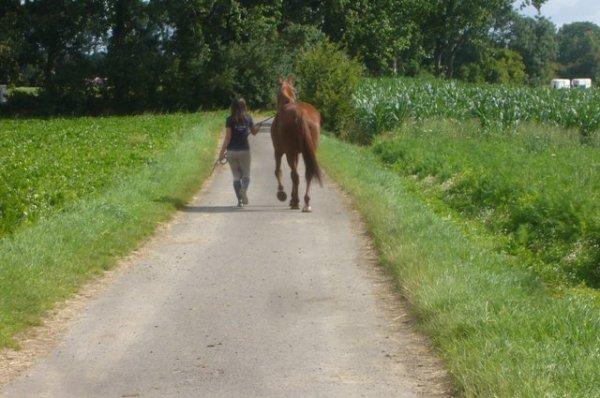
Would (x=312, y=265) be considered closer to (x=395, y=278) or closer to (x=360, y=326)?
(x=395, y=278)

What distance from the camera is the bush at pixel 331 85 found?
35.4m

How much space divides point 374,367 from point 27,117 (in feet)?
150

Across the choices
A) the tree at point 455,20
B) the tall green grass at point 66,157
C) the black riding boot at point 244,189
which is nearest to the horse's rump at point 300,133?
the black riding boot at point 244,189

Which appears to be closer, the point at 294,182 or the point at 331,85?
the point at 294,182

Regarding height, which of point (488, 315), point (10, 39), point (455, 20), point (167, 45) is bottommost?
point (488, 315)

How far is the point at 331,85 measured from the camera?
35.4 meters

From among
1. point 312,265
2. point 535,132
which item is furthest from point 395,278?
point 535,132

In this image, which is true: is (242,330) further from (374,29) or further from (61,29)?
(374,29)

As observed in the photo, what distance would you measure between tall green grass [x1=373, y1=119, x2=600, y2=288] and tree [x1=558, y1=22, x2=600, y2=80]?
10491 cm

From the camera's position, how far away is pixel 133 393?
6453 mm

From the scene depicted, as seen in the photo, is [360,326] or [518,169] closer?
[360,326]

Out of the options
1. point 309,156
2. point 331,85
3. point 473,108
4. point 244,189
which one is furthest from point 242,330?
point 473,108

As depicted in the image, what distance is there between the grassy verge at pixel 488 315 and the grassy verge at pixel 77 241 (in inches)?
123

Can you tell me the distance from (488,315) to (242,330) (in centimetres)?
197
